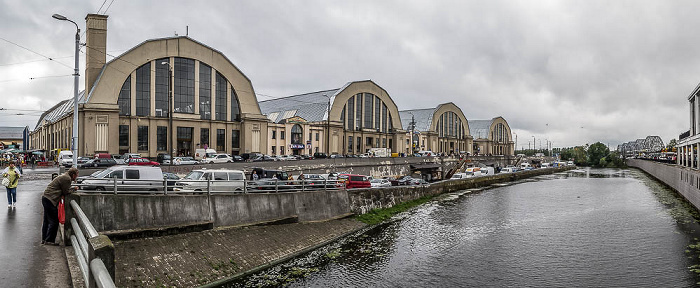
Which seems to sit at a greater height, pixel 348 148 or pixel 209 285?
pixel 348 148

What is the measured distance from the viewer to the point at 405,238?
22.2 m

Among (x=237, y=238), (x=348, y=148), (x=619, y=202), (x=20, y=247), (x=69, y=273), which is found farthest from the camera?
(x=348, y=148)

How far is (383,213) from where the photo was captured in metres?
28.7

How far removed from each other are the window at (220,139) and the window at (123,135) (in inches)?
458

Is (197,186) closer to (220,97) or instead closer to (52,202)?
(52,202)

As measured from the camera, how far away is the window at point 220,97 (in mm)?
54969

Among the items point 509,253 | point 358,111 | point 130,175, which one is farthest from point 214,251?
point 358,111

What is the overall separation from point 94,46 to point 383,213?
41726 millimetres

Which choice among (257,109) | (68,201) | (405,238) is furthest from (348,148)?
(68,201)

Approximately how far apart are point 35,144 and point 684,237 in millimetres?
108328

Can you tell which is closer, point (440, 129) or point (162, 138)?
point (162, 138)

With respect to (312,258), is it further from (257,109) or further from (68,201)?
(257,109)

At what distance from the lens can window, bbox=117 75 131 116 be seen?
153 feet

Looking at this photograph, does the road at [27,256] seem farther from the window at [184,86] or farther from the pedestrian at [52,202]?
the window at [184,86]
